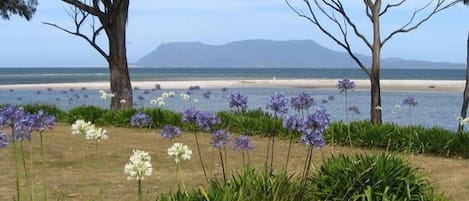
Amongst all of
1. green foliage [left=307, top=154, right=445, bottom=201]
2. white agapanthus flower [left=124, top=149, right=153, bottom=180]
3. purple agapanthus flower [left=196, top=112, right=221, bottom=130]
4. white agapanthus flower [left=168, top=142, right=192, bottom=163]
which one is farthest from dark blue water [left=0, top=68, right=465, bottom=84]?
white agapanthus flower [left=124, top=149, right=153, bottom=180]

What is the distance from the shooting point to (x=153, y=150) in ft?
36.6

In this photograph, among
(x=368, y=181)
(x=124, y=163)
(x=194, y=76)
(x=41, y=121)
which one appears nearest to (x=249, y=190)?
(x=368, y=181)

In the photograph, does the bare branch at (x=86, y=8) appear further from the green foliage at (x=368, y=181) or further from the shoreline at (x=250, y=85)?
the shoreline at (x=250, y=85)

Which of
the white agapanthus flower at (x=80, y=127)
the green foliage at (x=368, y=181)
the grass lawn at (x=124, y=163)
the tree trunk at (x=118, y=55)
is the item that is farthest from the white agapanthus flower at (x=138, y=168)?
the tree trunk at (x=118, y=55)

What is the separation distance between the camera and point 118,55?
17109mm

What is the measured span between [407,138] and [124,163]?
4.33 m

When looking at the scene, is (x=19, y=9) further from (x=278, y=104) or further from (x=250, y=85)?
(x=250, y=85)

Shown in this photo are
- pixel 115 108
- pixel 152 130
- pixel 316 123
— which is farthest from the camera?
pixel 115 108

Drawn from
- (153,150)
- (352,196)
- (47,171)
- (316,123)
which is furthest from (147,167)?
(153,150)

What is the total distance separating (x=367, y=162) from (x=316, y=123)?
5.67 ft

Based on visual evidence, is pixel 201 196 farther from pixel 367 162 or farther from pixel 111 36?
pixel 111 36

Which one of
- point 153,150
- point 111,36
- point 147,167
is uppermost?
point 111,36

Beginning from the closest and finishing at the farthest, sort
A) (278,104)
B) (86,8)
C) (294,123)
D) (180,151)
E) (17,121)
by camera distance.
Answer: (180,151) → (17,121) → (294,123) → (278,104) → (86,8)

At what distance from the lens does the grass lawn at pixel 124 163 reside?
24.5 ft
